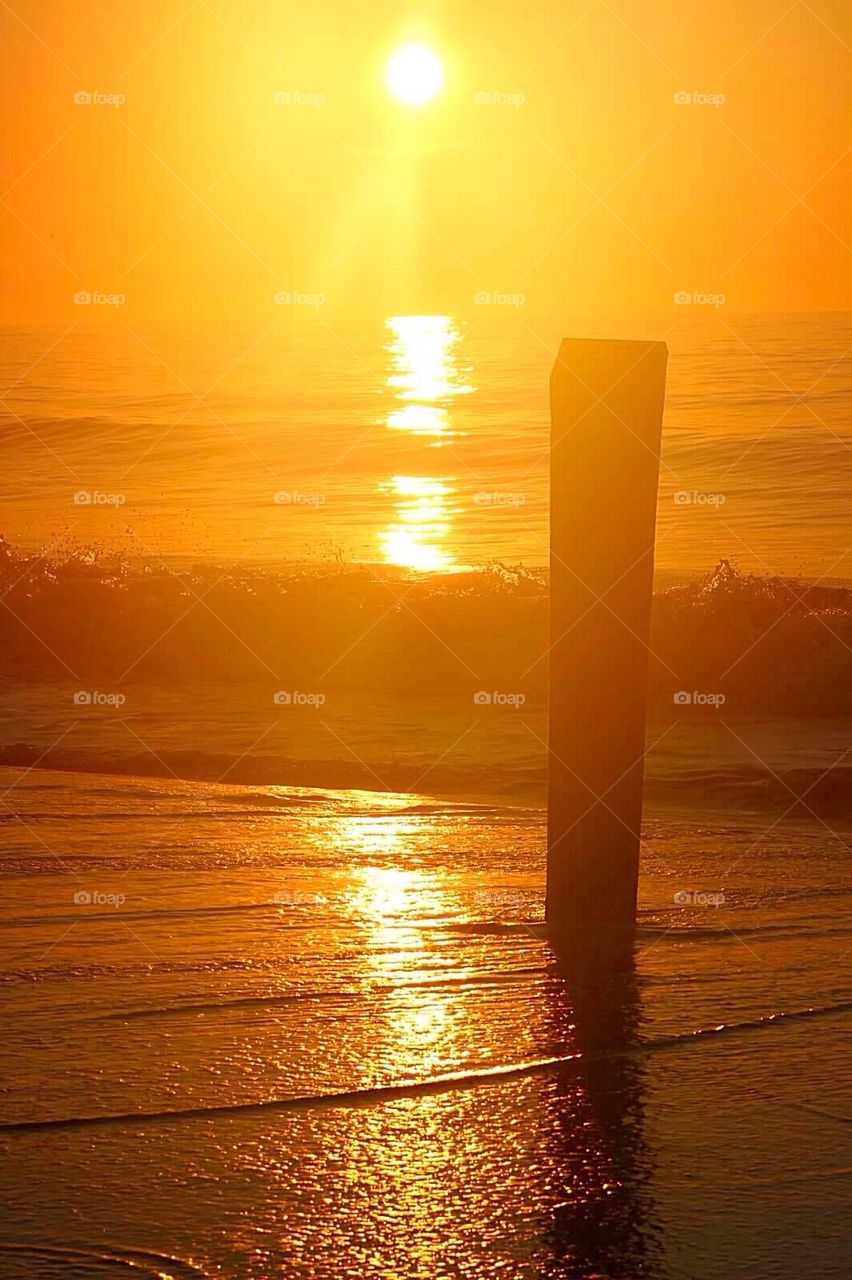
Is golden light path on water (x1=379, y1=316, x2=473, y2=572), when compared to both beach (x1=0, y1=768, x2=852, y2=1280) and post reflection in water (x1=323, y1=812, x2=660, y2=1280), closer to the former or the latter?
beach (x1=0, y1=768, x2=852, y2=1280)

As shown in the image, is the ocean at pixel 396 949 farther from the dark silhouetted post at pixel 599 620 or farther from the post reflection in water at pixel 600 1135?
the dark silhouetted post at pixel 599 620

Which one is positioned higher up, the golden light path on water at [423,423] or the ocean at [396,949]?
the golden light path on water at [423,423]

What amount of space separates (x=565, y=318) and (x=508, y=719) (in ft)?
189

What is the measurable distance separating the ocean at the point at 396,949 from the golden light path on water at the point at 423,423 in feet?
22.1

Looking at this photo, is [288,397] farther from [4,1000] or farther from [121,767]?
[4,1000]

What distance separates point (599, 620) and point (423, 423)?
32.5 metres

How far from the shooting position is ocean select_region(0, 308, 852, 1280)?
3.09m

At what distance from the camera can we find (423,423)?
36.9 m

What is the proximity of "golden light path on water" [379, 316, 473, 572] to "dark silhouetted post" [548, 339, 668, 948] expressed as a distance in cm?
1484

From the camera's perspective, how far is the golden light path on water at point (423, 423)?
73.8 ft

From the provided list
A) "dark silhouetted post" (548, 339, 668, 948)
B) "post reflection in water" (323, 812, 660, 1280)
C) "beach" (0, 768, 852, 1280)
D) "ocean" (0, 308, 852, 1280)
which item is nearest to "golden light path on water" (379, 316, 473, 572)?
"ocean" (0, 308, 852, 1280)

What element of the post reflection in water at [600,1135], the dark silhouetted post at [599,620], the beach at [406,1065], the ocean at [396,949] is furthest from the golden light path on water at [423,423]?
the post reflection in water at [600,1135]

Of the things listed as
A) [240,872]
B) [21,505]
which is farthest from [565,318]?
[240,872]

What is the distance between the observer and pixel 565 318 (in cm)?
6569
